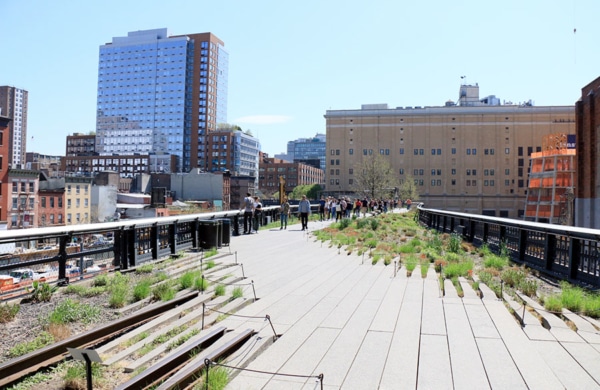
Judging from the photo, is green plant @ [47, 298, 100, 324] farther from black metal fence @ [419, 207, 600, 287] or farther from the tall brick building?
the tall brick building

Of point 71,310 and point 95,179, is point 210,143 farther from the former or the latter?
point 71,310

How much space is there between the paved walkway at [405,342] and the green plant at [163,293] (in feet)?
4.30

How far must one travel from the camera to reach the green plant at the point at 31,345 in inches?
214

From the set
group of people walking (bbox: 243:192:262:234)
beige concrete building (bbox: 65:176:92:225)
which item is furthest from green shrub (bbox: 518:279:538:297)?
beige concrete building (bbox: 65:176:92:225)

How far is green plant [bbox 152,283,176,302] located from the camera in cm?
775

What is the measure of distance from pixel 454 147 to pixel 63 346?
4729 inches

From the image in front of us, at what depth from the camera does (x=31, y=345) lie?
18.3 feet

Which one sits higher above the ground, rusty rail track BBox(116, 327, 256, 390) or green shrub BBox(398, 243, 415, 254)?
green shrub BBox(398, 243, 415, 254)

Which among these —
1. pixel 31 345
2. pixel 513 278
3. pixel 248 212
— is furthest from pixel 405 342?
pixel 248 212

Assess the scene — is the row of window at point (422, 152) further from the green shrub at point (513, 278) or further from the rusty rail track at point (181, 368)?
the rusty rail track at point (181, 368)

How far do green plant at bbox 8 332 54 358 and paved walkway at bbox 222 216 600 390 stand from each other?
6.87 ft

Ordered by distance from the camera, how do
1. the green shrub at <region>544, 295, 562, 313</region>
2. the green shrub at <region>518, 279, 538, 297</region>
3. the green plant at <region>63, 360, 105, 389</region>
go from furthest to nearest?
the green shrub at <region>518, 279, 538, 297</region>, the green shrub at <region>544, 295, 562, 313</region>, the green plant at <region>63, 360, 105, 389</region>

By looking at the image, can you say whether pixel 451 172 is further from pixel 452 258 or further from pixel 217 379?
pixel 217 379

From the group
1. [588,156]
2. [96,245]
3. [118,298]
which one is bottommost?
[118,298]
